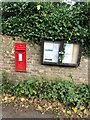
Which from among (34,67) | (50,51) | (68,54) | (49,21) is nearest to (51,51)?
(50,51)

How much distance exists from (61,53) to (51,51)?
26 centimetres

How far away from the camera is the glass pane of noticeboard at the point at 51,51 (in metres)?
6.16

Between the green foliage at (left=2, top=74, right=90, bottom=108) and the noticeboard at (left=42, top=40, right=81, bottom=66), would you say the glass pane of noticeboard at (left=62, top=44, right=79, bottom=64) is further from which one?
the green foliage at (left=2, top=74, right=90, bottom=108)

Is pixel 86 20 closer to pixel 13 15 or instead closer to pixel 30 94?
pixel 13 15

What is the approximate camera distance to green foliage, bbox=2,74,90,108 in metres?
5.94

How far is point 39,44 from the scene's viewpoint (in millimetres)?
6246

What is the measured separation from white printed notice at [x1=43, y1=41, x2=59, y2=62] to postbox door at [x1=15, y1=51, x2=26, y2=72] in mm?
504

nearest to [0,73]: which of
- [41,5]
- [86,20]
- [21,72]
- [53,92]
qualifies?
[21,72]

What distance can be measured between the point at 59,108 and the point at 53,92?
0.42 meters

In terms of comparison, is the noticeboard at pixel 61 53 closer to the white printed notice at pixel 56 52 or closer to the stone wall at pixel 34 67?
the white printed notice at pixel 56 52

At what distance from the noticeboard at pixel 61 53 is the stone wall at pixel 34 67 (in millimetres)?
149

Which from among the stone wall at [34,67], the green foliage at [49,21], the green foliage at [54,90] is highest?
the green foliage at [49,21]

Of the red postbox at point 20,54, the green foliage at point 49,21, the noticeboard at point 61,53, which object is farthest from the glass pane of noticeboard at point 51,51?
the red postbox at point 20,54

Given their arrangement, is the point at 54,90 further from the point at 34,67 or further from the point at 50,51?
the point at 50,51
